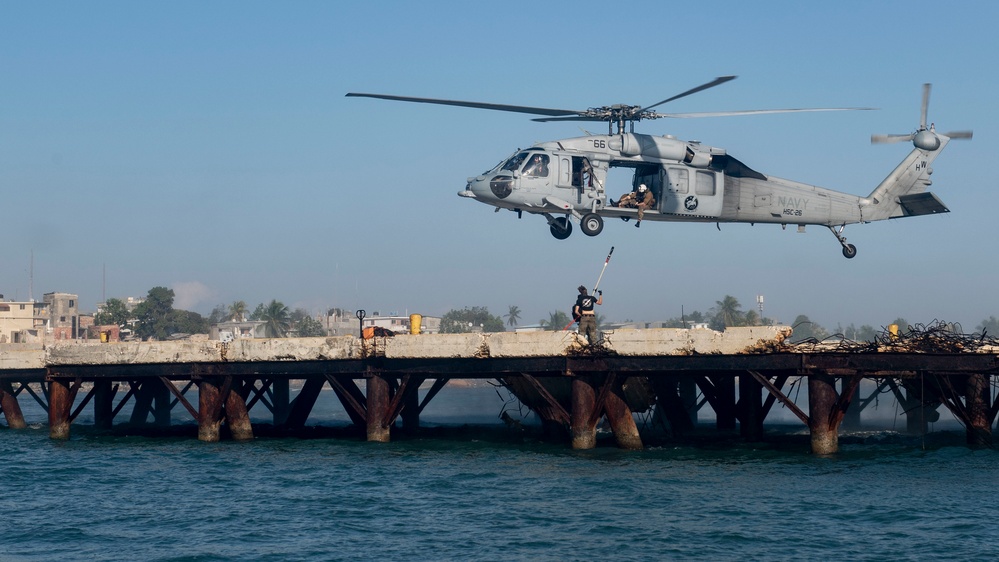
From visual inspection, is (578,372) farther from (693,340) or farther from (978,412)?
(978,412)

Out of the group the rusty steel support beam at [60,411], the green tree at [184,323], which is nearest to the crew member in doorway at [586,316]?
the rusty steel support beam at [60,411]

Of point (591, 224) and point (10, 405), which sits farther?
point (10, 405)

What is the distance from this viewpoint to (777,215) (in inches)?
1369

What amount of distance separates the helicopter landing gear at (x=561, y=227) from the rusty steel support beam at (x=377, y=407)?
7.11 meters

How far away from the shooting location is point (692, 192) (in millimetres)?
33219

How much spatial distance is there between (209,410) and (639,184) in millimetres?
15643

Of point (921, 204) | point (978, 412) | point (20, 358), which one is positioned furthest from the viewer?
point (20, 358)

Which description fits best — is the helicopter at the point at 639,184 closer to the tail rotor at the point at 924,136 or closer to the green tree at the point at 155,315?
the tail rotor at the point at 924,136

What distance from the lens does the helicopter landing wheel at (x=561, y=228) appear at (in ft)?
109

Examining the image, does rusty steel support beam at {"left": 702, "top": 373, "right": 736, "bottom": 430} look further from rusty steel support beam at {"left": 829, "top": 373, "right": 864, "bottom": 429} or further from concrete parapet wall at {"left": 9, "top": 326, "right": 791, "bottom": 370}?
concrete parapet wall at {"left": 9, "top": 326, "right": 791, "bottom": 370}

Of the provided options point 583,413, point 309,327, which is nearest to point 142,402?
point 583,413

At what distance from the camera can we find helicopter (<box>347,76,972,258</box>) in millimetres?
31922

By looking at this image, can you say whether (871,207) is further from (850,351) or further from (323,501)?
(323,501)

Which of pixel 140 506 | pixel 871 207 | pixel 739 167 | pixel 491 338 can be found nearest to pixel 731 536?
pixel 491 338
